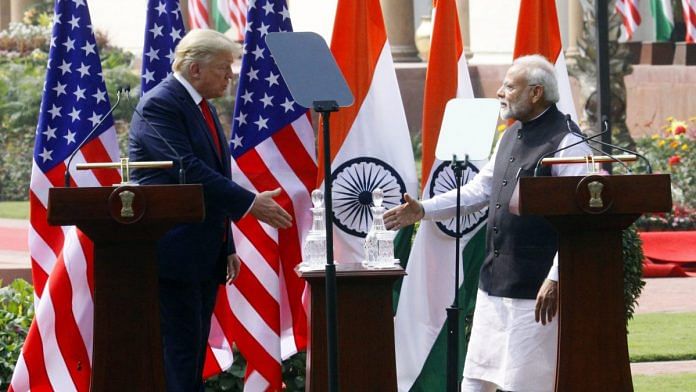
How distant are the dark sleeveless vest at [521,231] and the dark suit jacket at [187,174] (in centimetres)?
122

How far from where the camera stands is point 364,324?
651 centimetres

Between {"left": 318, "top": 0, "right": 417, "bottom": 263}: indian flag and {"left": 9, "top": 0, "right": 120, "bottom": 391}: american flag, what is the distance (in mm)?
1304

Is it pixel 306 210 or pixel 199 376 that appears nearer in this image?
pixel 199 376

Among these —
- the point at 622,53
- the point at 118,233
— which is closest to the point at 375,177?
the point at 118,233

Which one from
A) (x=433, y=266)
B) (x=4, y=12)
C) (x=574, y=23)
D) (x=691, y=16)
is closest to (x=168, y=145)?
(x=433, y=266)

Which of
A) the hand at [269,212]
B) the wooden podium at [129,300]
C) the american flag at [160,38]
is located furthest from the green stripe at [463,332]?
the wooden podium at [129,300]

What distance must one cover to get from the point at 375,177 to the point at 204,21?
15.7 meters

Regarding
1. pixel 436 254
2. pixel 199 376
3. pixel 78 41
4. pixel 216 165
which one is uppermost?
pixel 78 41

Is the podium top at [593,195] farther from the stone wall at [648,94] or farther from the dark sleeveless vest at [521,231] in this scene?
the stone wall at [648,94]

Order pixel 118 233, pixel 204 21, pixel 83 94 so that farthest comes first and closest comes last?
pixel 204 21
pixel 83 94
pixel 118 233

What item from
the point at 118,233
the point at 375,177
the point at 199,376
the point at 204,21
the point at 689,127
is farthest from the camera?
the point at 204,21

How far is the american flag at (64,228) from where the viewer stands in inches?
269

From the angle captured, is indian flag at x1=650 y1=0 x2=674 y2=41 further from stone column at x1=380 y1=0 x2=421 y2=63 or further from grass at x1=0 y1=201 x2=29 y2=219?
grass at x1=0 y1=201 x2=29 y2=219

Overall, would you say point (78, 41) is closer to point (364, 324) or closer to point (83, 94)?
point (83, 94)
